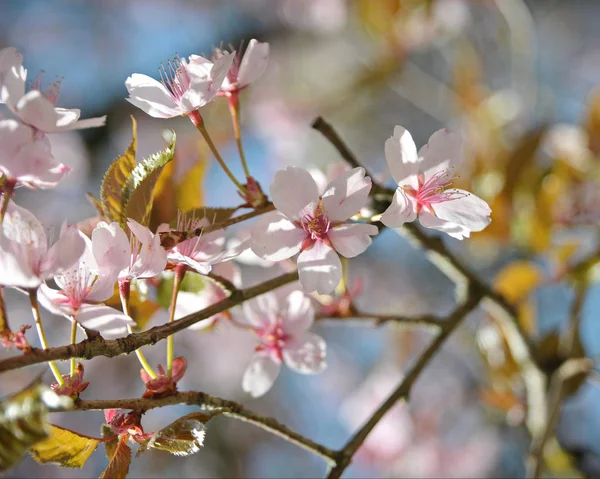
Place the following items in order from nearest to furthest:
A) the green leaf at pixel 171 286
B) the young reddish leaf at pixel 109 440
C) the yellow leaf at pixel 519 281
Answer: the young reddish leaf at pixel 109 440 → the green leaf at pixel 171 286 → the yellow leaf at pixel 519 281

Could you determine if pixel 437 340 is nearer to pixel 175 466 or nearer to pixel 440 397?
pixel 440 397

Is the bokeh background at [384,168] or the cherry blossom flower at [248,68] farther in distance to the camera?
the bokeh background at [384,168]

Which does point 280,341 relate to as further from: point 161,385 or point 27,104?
point 27,104

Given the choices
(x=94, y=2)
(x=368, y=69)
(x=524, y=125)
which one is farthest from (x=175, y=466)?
(x=94, y=2)

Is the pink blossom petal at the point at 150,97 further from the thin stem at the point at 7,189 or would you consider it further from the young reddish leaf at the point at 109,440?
the young reddish leaf at the point at 109,440

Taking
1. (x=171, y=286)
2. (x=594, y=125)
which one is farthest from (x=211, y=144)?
(x=594, y=125)

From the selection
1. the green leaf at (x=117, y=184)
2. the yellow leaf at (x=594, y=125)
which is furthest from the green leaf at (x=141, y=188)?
the yellow leaf at (x=594, y=125)
